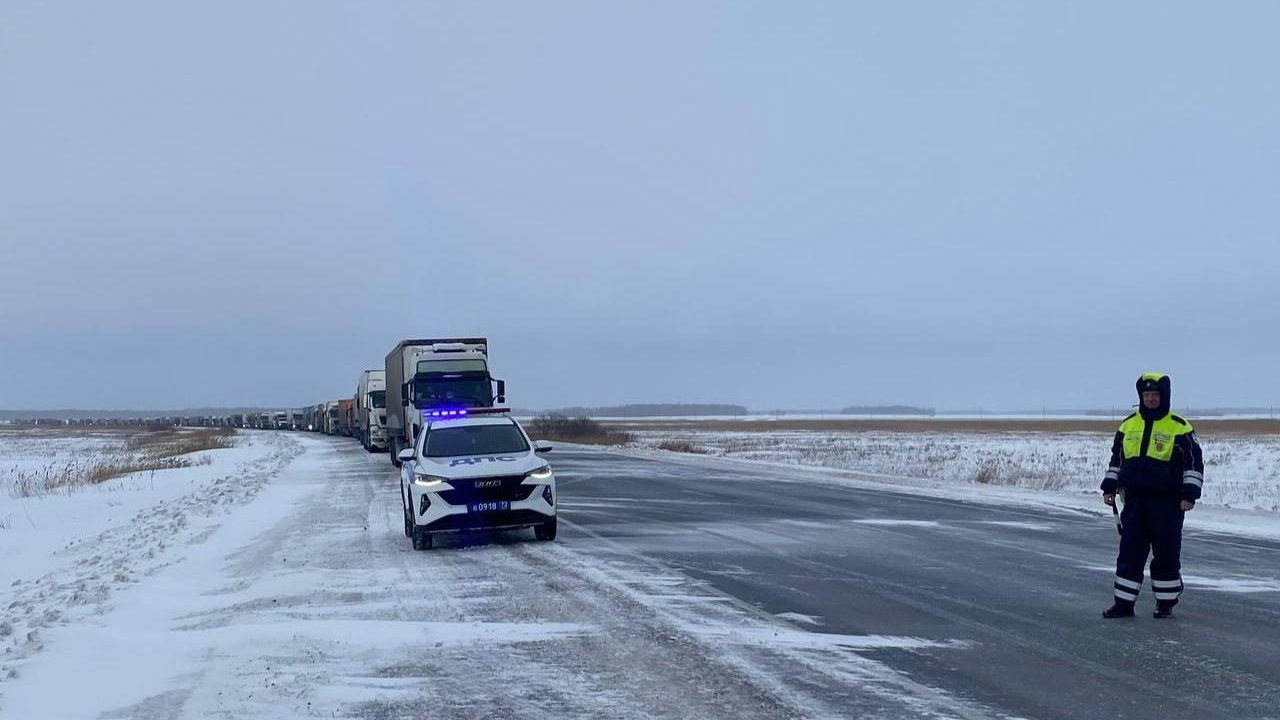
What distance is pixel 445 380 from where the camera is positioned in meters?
30.5

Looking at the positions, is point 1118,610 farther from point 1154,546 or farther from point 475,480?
point 475,480

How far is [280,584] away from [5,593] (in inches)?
104

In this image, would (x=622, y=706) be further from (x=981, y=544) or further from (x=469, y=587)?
(x=981, y=544)

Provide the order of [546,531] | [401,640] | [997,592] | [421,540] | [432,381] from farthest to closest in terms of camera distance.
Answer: [432,381]
[546,531]
[421,540]
[997,592]
[401,640]

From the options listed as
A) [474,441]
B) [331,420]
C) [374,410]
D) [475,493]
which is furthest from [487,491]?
[331,420]

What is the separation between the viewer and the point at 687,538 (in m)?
14.6

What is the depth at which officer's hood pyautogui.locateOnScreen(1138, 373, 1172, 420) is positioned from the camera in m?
8.73

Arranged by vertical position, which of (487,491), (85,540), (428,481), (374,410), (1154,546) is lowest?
(85,540)

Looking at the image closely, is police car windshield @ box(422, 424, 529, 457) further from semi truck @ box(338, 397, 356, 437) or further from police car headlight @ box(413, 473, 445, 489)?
semi truck @ box(338, 397, 356, 437)

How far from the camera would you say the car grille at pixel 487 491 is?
1388 centimetres

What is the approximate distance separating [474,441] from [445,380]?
1538cm

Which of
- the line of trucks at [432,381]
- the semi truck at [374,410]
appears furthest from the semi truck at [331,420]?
the line of trucks at [432,381]

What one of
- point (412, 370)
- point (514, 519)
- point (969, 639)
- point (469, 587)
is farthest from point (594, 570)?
point (412, 370)

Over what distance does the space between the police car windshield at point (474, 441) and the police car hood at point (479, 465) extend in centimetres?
24
